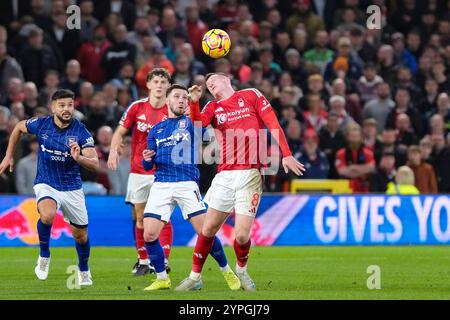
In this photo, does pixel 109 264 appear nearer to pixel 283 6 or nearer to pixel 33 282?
pixel 33 282

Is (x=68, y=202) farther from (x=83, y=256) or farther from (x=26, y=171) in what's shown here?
(x=26, y=171)

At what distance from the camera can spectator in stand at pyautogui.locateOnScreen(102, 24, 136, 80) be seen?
23017 millimetres

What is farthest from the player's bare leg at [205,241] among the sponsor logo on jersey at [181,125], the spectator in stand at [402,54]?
the spectator in stand at [402,54]

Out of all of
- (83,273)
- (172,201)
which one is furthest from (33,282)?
(172,201)

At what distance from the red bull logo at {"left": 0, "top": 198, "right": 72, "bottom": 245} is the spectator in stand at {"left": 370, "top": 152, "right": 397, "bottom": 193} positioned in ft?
19.0

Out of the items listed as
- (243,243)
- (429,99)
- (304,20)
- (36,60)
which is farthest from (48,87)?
(243,243)

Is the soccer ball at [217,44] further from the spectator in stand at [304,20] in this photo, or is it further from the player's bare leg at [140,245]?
the spectator in stand at [304,20]

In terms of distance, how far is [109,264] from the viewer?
16547 mm

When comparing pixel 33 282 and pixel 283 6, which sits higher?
pixel 283 6

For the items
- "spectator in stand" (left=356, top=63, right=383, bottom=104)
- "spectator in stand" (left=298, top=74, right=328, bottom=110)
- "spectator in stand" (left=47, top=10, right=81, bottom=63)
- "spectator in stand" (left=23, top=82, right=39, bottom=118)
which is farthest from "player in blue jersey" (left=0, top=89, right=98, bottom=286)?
"spectator in stand" (left=356, top=63, right=383, bottom=104)

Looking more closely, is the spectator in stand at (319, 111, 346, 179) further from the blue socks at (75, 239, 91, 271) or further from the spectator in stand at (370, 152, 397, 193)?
the blue socks at (75, 239, 91, 271)

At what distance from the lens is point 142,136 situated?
49.2ft

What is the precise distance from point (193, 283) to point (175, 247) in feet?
25.1

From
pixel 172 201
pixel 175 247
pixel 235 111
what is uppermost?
pixel 235 111
